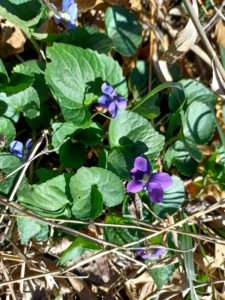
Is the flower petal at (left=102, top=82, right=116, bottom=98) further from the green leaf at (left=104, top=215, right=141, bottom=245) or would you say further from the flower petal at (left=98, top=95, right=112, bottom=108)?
the green leaf at (left=104, top=215, right=141, bottom=245)

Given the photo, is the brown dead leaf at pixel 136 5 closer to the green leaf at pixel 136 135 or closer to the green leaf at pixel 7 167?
the green leaf at pixel 136 135

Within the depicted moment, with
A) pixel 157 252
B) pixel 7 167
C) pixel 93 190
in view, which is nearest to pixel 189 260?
pixel 157 252

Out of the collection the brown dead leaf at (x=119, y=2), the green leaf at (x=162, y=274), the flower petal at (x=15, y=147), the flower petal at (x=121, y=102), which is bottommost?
the green leaf at (x=162, y=274)

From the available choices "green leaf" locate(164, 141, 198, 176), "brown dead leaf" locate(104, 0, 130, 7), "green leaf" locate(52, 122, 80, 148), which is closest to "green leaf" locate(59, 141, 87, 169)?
"green leaf" locate(52, 122, 80, 148)

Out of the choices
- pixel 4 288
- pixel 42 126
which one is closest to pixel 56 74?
pixel 42 126

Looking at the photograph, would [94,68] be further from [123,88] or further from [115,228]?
[115,228]

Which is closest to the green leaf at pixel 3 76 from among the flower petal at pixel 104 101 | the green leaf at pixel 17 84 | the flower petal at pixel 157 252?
the green leaf at pixel 17 84
